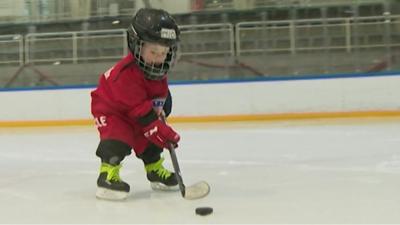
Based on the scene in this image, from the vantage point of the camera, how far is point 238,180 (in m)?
1.58

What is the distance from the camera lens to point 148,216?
3.82ft

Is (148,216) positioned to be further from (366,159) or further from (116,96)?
(366,159)

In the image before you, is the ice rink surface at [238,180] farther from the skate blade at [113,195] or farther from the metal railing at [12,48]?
the metal railing at [12,48]

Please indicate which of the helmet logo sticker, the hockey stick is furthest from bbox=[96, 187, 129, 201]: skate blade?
the helmet logo sticker

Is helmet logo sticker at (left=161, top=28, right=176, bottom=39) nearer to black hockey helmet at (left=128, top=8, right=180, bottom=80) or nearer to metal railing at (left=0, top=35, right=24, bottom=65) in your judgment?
black hockey helmet at (left=128, top=8, right=180, bottom=80)

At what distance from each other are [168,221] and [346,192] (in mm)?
494

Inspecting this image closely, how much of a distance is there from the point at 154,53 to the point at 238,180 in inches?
19.8

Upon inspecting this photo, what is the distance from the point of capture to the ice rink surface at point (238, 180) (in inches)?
45.8

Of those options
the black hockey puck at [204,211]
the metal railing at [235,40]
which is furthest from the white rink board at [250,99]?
the black hockey puck at [204,211]

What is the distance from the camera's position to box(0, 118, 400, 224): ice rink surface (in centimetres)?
116

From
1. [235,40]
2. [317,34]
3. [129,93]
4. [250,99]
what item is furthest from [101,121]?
[317,34]

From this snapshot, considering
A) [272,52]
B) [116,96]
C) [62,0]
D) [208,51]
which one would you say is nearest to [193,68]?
[208,51]

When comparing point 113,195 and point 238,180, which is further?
point 238,180

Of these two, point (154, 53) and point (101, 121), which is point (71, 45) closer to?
point (101, 121)
